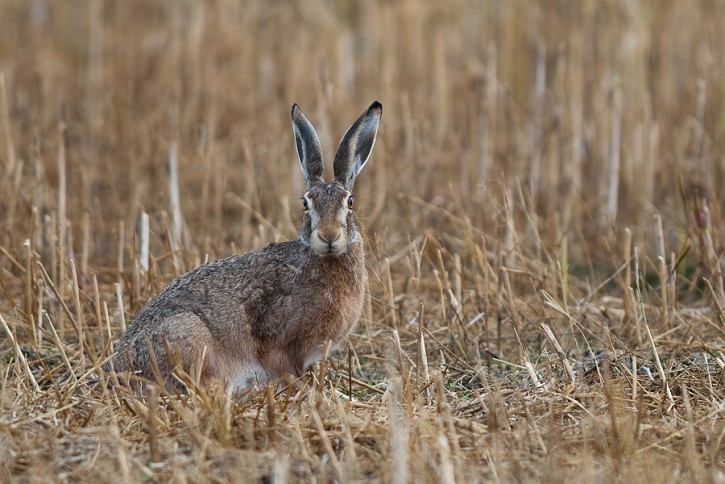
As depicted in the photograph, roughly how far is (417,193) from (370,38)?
267 centimetres

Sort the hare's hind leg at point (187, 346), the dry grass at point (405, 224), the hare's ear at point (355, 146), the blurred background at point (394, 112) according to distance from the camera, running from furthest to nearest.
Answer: the blurred background at point (394, 112) → the hare's ear at point (355, 146) → the hare's hind leg at point (187, 346) → the dry grass at point (405, 224)

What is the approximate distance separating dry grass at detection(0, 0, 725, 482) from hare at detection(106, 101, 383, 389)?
27 centimetres

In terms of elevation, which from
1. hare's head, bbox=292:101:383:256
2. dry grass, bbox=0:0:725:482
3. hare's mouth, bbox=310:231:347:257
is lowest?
dry grass, bbox=0:0:725:482

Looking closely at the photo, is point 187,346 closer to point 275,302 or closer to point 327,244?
point 275,302

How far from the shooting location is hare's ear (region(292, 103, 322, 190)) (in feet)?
16.7

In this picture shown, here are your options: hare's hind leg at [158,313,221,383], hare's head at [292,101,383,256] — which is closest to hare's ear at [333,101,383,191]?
hare's head at [292,101,383,256]

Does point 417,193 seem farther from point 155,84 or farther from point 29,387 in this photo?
point 29,387

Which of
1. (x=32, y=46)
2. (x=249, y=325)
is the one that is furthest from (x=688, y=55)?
(x=32, y=46)

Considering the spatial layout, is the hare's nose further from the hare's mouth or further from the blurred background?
the blurred background

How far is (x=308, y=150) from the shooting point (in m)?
5.12

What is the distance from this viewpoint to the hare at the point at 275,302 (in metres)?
4.61

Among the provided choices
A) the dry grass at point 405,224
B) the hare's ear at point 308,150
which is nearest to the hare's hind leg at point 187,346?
the dry grass at point 405,224

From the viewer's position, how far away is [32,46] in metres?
10.9

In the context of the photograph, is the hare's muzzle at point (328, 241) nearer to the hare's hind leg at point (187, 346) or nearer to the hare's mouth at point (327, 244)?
the hare's mouth at point (327, 244)
